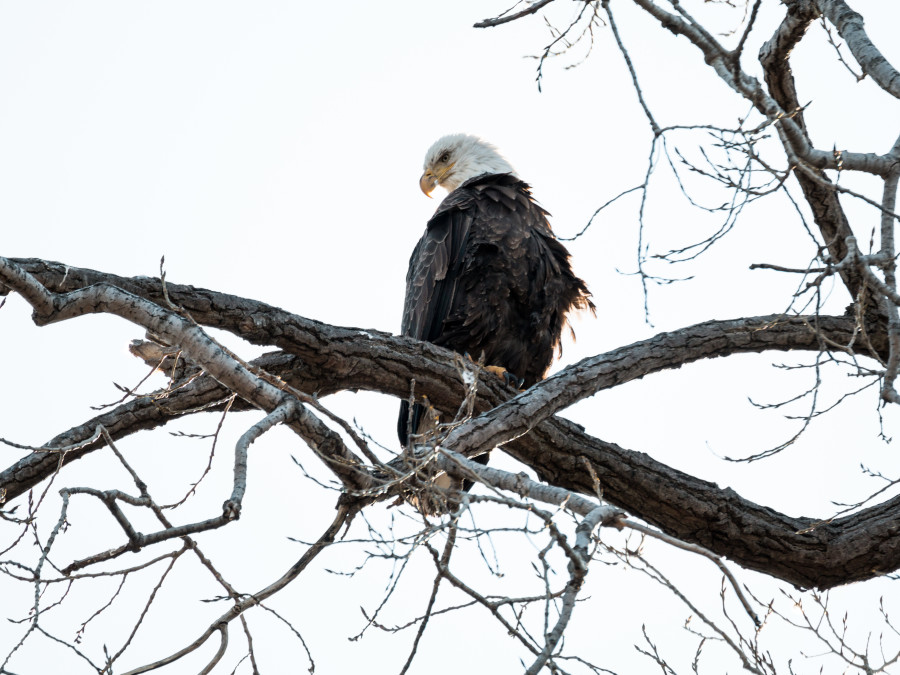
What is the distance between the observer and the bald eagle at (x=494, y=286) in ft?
17.5

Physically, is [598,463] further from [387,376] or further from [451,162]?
[451,162]

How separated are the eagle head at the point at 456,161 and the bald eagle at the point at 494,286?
131 cm

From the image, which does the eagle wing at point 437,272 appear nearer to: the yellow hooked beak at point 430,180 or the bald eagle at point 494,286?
the bald eagle at point 494,286

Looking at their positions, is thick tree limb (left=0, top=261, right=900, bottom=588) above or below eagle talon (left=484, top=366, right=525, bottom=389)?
below

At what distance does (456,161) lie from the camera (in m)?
7.23

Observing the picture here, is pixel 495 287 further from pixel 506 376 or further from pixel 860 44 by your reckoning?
pixel 860 44

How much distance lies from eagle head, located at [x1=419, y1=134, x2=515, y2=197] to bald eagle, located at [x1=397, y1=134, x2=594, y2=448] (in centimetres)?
131

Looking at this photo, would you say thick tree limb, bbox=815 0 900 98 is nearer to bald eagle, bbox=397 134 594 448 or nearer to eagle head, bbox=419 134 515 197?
bald eagle, bbox=397 134 594 448

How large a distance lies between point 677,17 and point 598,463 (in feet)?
5.93

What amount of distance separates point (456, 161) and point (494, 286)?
7.17ft

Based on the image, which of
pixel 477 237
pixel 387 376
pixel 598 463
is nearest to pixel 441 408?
pixel 387 376

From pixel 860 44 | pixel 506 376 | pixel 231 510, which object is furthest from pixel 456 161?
pixel 231 510

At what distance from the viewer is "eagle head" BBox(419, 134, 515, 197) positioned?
7.02 m

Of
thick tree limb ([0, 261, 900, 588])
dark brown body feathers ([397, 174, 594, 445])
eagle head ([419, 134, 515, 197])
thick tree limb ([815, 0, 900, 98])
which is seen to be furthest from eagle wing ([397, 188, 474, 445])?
thick tree limb ([815, 0, 900, 98])
